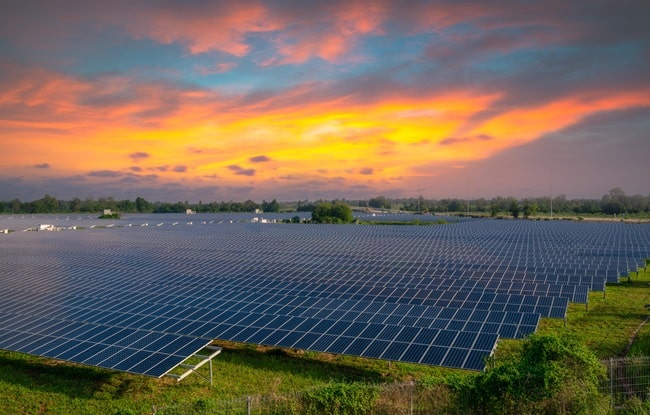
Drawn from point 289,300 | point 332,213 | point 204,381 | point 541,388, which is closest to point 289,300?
point 289,300

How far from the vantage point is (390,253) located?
43.8 m

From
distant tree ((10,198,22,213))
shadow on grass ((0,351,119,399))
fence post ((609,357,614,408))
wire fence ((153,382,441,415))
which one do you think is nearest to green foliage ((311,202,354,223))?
shadow on grass ((0,351,119,399))

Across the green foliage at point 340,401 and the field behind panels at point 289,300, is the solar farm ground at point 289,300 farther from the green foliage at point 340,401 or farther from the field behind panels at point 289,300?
the green foliage at point 340,401

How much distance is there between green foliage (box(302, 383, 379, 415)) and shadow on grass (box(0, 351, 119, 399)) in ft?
32.3

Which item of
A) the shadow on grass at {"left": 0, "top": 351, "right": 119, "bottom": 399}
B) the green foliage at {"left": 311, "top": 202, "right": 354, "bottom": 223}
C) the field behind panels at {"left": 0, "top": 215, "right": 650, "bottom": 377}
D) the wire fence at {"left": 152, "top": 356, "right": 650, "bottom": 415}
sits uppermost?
the green foliage at {"left": 311, "top": 202, "right": 354, "bottom": 223}

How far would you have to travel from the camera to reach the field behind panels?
17938mm

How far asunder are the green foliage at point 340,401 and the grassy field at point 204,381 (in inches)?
85.5

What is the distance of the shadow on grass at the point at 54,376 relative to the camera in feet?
58.6

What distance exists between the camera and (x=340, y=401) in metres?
12.7

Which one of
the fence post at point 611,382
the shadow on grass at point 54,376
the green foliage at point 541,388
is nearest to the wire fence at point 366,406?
the fence post at point 611,382

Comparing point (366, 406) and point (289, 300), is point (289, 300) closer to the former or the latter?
point (289, 300)

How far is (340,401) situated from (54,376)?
13.8m

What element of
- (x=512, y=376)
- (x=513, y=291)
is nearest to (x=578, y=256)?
(x=513, y=291)

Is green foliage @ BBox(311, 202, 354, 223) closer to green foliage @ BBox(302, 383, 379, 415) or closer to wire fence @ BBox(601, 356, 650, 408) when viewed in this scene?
wire fence @ BBox(601, 356, 650, 408)
